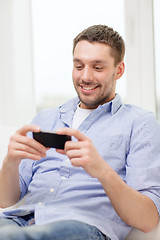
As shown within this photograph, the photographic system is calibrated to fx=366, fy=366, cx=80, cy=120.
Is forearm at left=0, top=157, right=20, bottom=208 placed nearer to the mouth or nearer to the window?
the mouth

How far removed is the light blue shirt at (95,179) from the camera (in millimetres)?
1339

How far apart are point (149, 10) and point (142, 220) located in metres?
2.10

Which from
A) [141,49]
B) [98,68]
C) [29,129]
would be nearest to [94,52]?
[98,68]

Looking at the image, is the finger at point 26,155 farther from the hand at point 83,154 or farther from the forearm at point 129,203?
the forearm at point 129,203

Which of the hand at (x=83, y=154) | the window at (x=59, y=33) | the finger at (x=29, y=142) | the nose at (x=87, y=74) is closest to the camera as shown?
the hand at (x=83, y=154)

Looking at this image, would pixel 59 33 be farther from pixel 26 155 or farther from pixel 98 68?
pixel 26 155

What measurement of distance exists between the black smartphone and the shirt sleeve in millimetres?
316

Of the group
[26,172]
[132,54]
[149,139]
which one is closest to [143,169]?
[149,139]

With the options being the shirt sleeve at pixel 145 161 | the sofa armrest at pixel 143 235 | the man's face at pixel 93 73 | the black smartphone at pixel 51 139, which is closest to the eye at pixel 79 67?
the man's face at pixel 93 73

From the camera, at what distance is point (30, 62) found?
355 cm

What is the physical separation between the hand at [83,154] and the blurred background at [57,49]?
5.97ft

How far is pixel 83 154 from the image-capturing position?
115 cm

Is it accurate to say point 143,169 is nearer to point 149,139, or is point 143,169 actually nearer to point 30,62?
point 149,139

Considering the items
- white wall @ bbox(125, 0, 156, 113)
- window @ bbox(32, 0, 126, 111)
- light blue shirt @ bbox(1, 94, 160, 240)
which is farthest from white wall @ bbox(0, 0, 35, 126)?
light blue shirt @ bbox(1, 94, 160, 240)
